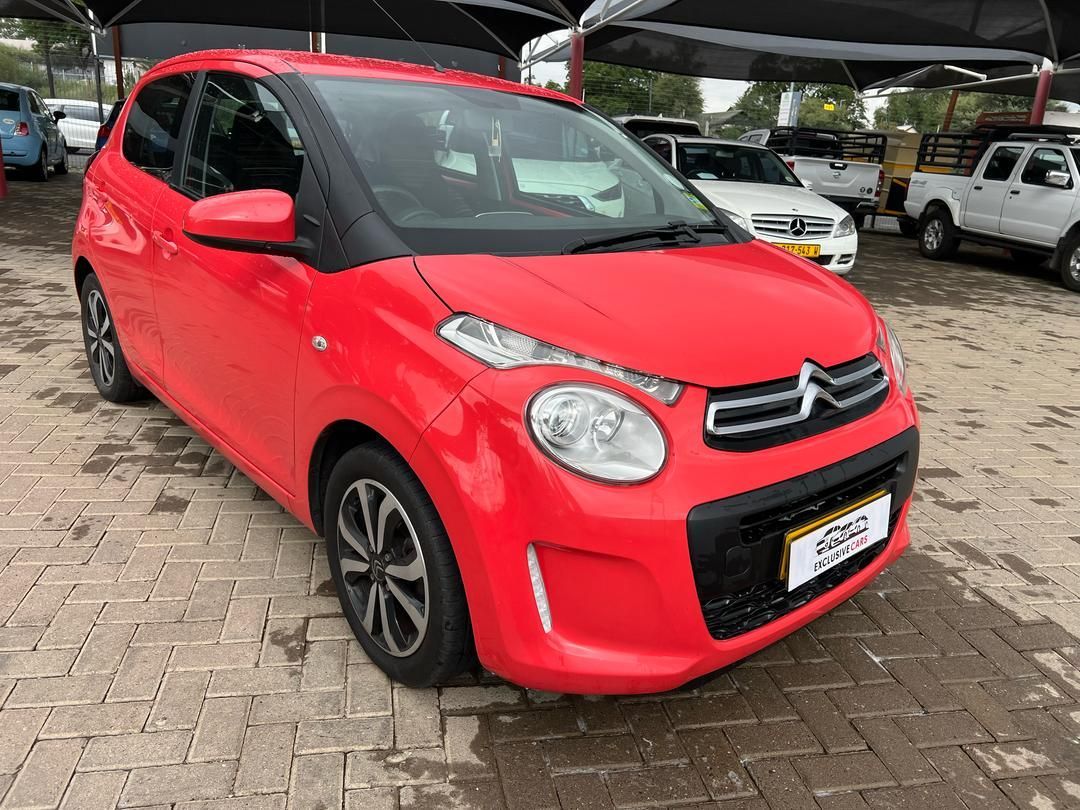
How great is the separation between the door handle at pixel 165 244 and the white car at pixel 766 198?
5.24m

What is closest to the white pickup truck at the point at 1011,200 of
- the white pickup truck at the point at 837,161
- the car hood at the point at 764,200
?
the white pickup truck at the point at 837,161

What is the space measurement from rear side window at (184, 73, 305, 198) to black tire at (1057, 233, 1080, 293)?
10.5m

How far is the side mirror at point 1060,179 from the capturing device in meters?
10.1

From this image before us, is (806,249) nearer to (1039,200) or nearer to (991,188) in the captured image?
(1039,200)

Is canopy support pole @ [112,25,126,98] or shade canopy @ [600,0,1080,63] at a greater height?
shade canopy @ [600,0,1080,63]

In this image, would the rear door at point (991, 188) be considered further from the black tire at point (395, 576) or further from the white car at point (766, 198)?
the black tire at point (395, 576)

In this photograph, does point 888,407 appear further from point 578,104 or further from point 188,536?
point 188,536

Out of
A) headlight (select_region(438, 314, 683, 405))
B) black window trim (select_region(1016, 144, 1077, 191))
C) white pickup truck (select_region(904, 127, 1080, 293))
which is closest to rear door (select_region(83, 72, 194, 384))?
headlight (select_region(438, 314, 683, 405))

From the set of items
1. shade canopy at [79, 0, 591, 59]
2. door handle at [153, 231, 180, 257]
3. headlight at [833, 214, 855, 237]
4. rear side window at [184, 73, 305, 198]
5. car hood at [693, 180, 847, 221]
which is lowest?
headlight at [833, 214, 855, 237]

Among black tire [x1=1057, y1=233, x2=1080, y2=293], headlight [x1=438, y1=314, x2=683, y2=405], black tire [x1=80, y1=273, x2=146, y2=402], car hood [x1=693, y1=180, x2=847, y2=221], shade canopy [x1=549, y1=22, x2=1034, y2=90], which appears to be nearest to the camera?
headlight [x1=438, y1=314, x2=683, y2=405]

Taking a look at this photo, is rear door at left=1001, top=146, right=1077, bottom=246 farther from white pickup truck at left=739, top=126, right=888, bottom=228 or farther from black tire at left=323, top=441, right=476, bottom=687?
black tire at left=323, top=441, right=476, bottom=687

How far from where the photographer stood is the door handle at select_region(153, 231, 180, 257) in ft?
10.0

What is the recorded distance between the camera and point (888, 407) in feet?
7.70

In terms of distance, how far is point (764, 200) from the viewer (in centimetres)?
850
